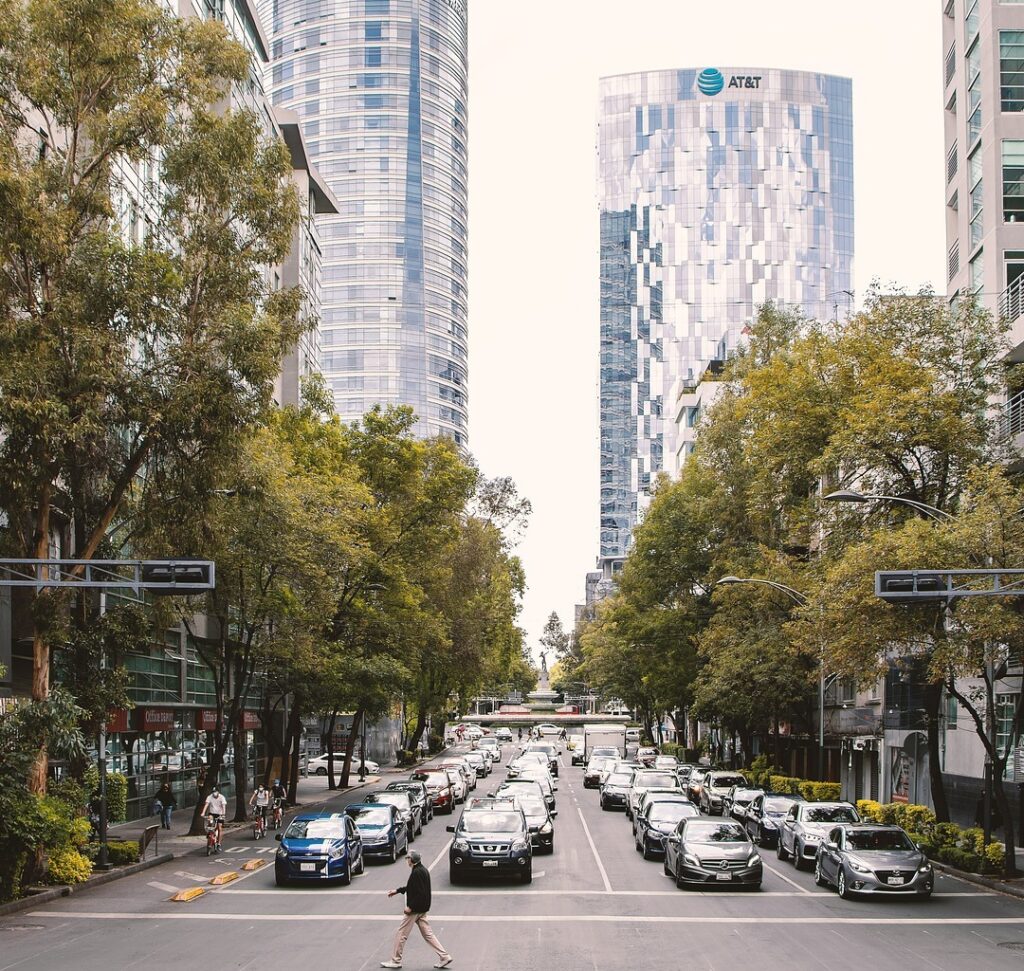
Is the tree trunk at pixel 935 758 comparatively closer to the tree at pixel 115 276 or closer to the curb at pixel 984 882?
the curb at pixel 984 882

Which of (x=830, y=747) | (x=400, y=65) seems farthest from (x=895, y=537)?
(x=400, y=65)

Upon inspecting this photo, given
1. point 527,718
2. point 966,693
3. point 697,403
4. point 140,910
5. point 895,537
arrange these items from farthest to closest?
point 527,718, point 697,403, point 966,693, point 895,537, point 140,910

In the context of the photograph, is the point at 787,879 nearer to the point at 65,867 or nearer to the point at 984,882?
the point at 984,882

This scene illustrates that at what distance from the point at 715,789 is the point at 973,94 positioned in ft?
87.3

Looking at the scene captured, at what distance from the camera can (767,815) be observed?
117ft

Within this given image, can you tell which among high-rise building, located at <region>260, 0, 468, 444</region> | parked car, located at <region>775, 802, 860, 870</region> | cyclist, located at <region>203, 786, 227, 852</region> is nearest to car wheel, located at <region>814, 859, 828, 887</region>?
parked car, located at <region>775, 802, 860, 870</region>

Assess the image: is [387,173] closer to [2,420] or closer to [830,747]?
[830,747]

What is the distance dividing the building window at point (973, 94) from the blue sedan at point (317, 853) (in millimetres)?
30719

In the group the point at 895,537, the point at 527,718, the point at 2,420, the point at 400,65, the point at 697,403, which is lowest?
the point at 527,718

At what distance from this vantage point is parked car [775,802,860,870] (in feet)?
96.8

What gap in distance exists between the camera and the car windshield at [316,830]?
87.2ft

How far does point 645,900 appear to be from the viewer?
24.3m

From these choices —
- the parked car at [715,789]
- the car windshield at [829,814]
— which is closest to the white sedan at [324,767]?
the parked car at [715,789]

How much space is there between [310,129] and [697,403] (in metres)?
92.1
